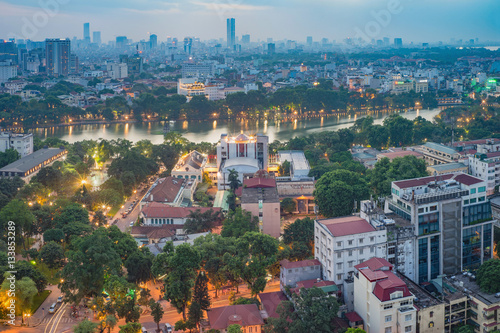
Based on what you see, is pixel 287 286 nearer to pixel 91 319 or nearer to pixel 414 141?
pixel 91 319

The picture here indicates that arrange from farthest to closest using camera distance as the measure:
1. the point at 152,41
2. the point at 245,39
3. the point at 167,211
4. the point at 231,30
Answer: the point at 245,39 < the point at 152,41 < the point at 231,30 < the point at 167,211

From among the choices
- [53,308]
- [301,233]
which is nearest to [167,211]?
[301,233]

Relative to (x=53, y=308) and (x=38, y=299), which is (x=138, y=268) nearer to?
(x=53, y=308)

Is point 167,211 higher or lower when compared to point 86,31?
lower

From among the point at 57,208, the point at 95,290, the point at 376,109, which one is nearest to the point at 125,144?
the point at 57,208

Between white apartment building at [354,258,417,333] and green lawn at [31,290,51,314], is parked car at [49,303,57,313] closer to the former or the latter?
green lawn at [31,290,51,314]

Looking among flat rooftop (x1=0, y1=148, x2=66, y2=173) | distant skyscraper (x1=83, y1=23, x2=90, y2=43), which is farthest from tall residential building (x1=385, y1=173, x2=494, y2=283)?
distant skyscraper (x1=83, y1=23, x2=90, y2=43)
